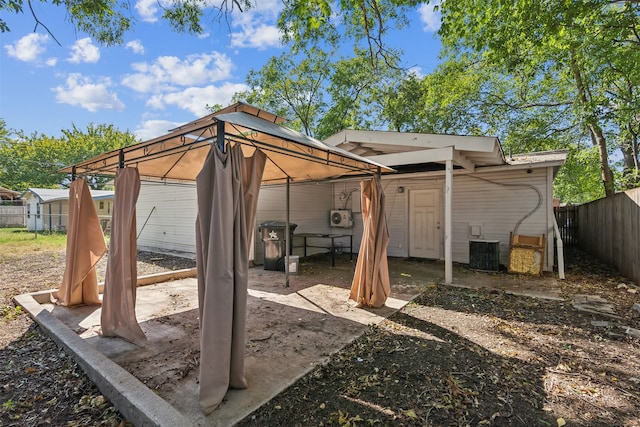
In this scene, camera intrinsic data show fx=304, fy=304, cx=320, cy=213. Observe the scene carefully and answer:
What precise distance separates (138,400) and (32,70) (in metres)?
8.77

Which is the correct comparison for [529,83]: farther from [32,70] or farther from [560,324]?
[32,70]

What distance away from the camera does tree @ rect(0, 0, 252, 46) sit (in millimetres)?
3889

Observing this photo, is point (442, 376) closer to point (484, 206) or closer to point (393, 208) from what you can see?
point (484, 206)

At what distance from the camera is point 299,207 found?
862 centimetres

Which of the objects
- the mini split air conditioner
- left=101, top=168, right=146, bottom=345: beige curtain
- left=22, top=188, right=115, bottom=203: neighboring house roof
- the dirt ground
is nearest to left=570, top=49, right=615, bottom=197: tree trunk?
the dirt ground

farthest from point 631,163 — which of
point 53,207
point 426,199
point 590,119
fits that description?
point 53,207

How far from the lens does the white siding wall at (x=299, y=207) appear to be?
779 cm

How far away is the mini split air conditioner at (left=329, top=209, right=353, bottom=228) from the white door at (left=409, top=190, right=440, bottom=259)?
1.79 m

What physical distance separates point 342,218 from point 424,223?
2.39 m

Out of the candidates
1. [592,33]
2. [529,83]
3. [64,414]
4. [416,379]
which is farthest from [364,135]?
[529,83]

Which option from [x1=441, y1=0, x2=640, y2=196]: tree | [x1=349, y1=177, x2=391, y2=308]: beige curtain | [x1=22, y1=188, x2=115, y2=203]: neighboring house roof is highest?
[x1=441, y1=0, x2=640, y2=196]: tree

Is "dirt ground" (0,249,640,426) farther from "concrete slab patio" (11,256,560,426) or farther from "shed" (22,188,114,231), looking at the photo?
"shed" (22,188,114,231)

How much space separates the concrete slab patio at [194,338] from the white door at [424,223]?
2511 millimetres

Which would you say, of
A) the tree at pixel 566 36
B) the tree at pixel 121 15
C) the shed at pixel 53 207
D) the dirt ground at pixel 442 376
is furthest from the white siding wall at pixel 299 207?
the shed at pixel 53 207
